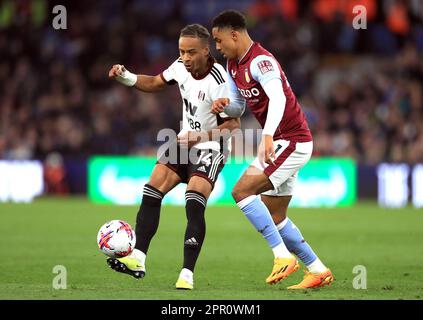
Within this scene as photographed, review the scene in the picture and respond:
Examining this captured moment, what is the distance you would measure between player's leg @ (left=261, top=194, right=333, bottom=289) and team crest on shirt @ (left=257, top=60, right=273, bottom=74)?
3.44 ft

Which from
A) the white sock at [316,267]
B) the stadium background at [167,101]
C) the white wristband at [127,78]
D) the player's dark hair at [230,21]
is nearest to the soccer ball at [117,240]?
the white wristband at [127,78]

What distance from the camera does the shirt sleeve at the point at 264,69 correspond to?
25.6ft

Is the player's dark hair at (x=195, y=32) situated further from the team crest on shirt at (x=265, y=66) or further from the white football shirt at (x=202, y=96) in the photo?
the team crest on shirt at (x=265, y=66)

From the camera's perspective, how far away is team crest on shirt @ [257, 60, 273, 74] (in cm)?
782

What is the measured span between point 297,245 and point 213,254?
3125 millimetres

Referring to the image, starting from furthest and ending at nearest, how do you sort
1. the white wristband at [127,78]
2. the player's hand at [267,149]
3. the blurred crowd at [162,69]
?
the blurred crowd at [162,69], the white wristband at [127,78], the player's hand at [267,149]

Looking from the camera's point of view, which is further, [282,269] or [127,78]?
[127,78]

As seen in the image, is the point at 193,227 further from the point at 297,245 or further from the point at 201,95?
the point at 201,95

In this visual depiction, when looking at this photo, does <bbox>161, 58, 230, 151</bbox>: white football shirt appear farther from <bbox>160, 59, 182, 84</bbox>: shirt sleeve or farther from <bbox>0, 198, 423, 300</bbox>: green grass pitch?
<bbox>0, 198, 423, 300</bbox>: green grass pitch

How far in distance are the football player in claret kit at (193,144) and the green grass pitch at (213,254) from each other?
0.58 m

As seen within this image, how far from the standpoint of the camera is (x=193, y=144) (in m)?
8.30

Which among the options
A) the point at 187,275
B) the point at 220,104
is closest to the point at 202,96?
the point at 220,104
